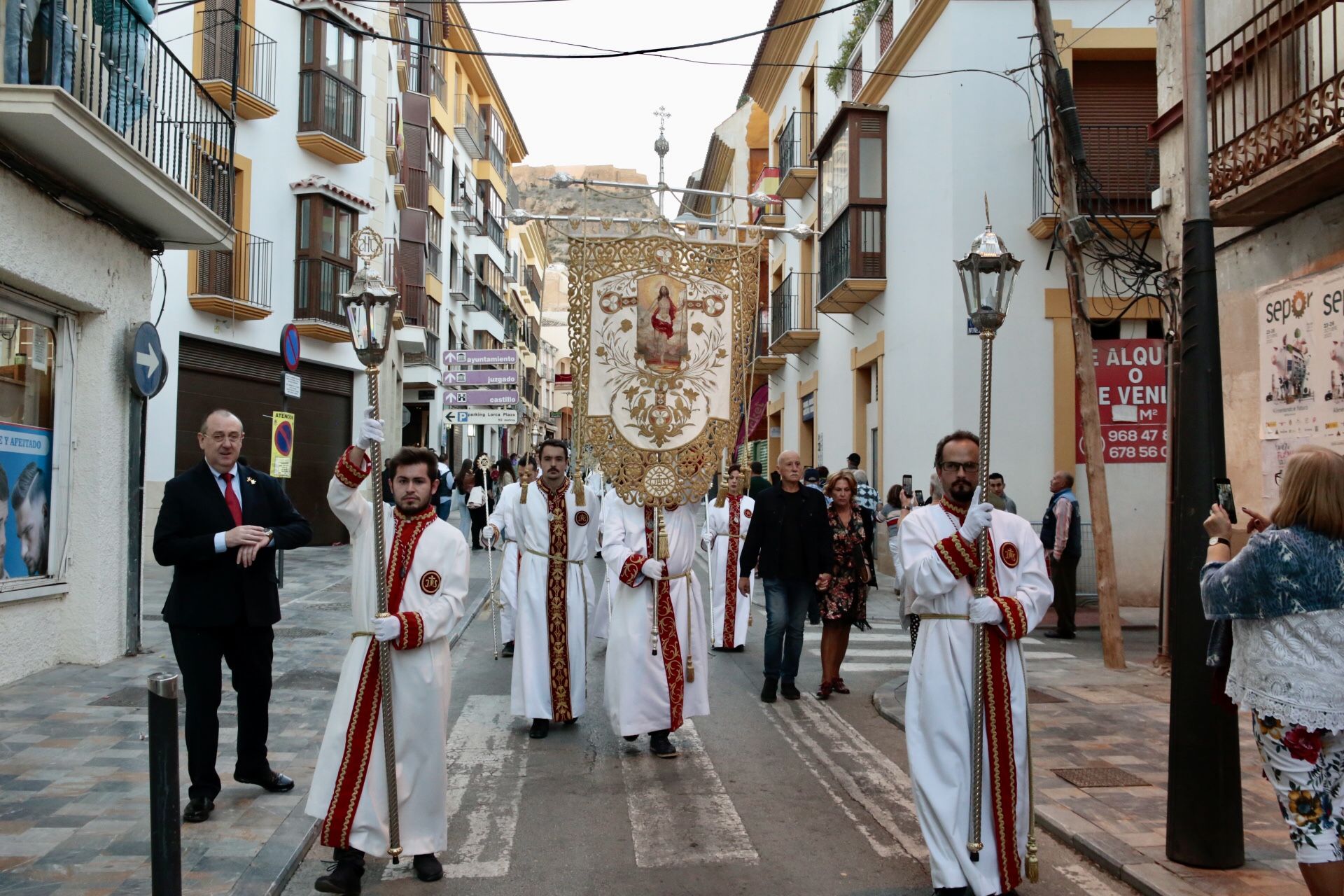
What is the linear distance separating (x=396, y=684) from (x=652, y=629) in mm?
2541

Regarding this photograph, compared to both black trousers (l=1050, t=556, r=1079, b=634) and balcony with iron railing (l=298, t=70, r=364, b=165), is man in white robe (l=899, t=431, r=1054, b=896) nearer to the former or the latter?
black trousers (l=1050, t=556, r=1079, b=634)

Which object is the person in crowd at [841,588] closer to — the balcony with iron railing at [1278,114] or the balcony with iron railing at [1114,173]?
the balcony with iron railing at [1278,114]

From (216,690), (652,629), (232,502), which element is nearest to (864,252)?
(652,629)

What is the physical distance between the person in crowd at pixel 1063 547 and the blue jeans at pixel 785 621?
14.1ft

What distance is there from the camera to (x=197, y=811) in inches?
202

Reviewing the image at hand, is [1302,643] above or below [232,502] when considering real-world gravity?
below

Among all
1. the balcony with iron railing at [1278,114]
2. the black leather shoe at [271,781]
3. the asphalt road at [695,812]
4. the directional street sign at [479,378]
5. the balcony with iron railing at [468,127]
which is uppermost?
the balcony with iron railing at [468,127]

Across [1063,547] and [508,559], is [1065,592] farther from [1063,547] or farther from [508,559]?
[508,559]

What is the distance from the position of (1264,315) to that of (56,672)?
31.9 ft

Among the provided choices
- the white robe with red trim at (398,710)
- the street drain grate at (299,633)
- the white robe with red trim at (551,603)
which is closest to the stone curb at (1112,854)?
the white robe with red trim at (398,710)

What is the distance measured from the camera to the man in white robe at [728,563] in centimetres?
1091

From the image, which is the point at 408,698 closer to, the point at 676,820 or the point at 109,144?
the point at 676,820

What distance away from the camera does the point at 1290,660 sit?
3740mm

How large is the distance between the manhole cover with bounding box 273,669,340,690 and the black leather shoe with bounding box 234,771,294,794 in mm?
2755
